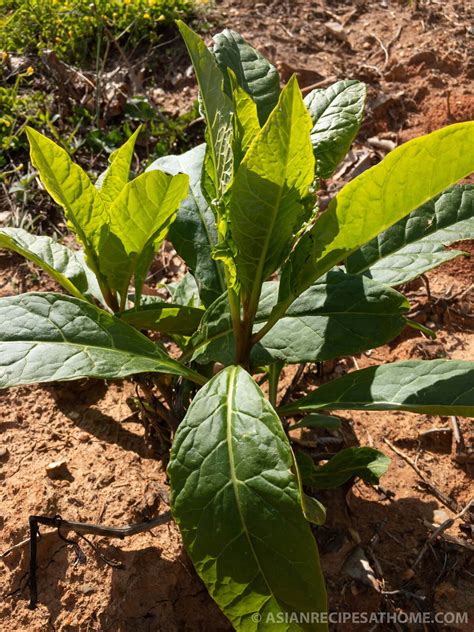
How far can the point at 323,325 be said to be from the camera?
1.78m

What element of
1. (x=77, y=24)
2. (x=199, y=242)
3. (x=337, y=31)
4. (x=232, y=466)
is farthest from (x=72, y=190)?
(x=337, y=31)

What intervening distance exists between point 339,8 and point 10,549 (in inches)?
167

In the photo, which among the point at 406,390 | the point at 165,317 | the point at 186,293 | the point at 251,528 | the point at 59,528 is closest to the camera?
the point at 251,528

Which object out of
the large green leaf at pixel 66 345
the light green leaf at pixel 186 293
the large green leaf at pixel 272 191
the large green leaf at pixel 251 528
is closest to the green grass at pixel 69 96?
the light green leaf at pixel 186 293

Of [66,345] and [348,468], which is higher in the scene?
[66,345]

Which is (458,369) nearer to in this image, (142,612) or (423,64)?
(142,612)

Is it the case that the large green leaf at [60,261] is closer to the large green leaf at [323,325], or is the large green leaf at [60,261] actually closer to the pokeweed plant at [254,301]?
the pokeweed plant at [254,301]

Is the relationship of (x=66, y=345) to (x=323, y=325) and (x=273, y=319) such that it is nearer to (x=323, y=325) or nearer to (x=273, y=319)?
(x=273, y=319)

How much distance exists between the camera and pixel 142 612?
1.86 m

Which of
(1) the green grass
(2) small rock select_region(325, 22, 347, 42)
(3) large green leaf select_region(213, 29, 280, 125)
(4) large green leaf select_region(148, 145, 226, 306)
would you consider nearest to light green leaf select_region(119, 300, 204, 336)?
(4) large green leaf select_region(148, 145, 226, 306)

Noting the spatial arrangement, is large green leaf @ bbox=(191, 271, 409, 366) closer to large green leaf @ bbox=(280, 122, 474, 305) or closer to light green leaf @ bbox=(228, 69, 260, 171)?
large green leaf @ bbox=(280, 122, 474, 305)

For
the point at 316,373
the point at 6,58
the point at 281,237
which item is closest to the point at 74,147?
the point at 6,58

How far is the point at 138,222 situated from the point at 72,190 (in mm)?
224

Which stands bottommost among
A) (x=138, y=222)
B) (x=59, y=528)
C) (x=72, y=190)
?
(x=59, y=528)
